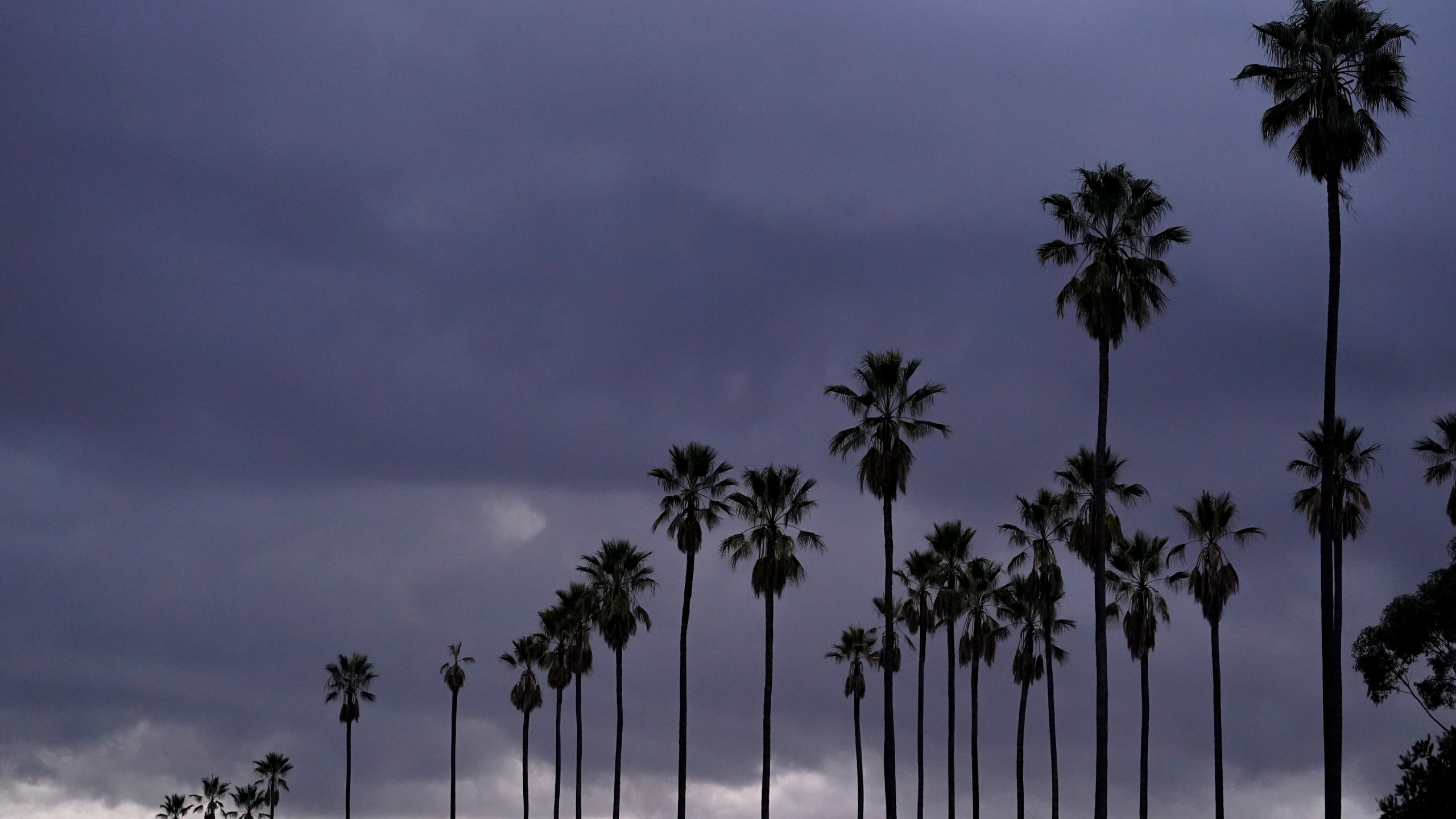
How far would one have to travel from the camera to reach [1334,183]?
126ft

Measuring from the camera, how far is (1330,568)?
36.6m

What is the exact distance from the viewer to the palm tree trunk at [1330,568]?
3494cm

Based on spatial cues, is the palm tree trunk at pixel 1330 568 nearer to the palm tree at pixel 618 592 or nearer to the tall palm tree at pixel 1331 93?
the tall palm tree at pixel 1331 93

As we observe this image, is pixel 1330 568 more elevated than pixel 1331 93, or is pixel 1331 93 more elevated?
pixel 1331 93

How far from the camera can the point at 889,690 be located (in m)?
54.4

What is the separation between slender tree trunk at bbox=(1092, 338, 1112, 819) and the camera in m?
41.8

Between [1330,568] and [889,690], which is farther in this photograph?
[889,690]

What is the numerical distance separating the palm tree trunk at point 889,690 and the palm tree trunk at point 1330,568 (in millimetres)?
18848

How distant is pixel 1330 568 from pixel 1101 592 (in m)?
8.19

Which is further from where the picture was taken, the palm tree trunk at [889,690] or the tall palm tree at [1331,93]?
the palm tree trunk at [889,690]

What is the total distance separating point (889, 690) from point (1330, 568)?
69.4ft

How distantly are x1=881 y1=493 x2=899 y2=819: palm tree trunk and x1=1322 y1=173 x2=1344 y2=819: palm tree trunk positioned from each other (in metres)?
18.8

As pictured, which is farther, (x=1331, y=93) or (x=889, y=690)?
(x=889, y=690)

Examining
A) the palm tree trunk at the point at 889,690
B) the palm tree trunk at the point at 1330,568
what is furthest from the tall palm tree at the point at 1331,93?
the palm tree trunk at the point at 889,690
